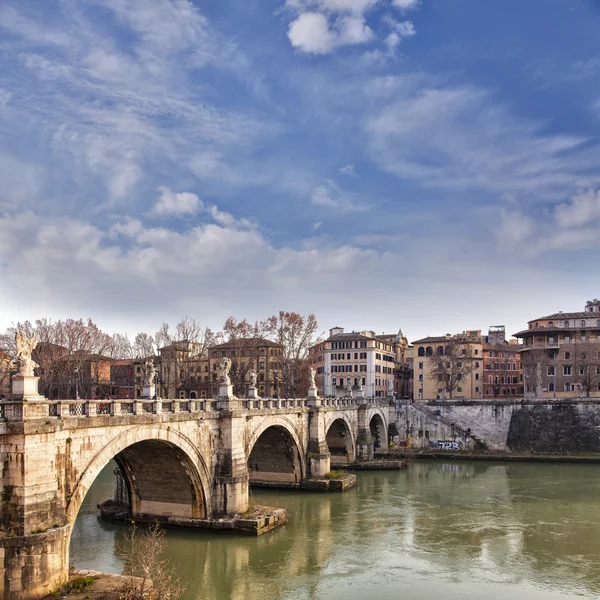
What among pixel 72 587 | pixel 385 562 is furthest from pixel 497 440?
pixel 72 587

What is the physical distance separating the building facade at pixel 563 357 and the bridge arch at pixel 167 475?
44271 mm

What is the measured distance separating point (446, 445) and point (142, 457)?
36064 millimetres

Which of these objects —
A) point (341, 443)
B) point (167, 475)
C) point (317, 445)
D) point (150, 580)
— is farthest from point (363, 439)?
point (150, 580)

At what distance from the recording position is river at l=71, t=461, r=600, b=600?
20188 millimetres

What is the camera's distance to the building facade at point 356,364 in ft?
234

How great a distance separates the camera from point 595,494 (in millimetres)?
35969

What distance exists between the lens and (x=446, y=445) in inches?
2179

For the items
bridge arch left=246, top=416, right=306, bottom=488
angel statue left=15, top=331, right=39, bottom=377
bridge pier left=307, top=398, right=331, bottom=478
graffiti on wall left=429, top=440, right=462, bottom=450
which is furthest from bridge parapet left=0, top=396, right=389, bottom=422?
graffiti on wall left=429, top=440, right=462, bottom=450

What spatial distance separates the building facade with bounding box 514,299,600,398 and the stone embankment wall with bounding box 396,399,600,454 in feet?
21.1

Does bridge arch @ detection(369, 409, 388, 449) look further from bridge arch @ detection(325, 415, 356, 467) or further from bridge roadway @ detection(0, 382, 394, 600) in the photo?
bridge roadway @ detection(0, 382, 394, 600)

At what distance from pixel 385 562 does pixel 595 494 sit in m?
19.1

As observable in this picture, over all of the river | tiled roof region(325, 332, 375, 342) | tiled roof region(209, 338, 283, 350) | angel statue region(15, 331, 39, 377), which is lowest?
the river

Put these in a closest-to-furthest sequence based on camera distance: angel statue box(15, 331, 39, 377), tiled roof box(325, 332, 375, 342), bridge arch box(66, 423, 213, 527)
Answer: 1. angel statue box(15, 331, 39, 377)
2. bridge arch box(66, 423, 213, 527)
3. tiled roof box(325, 332, 375, 342)

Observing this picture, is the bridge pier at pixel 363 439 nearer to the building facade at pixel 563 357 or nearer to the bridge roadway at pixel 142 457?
the bridge roadway at pixel 142 457
